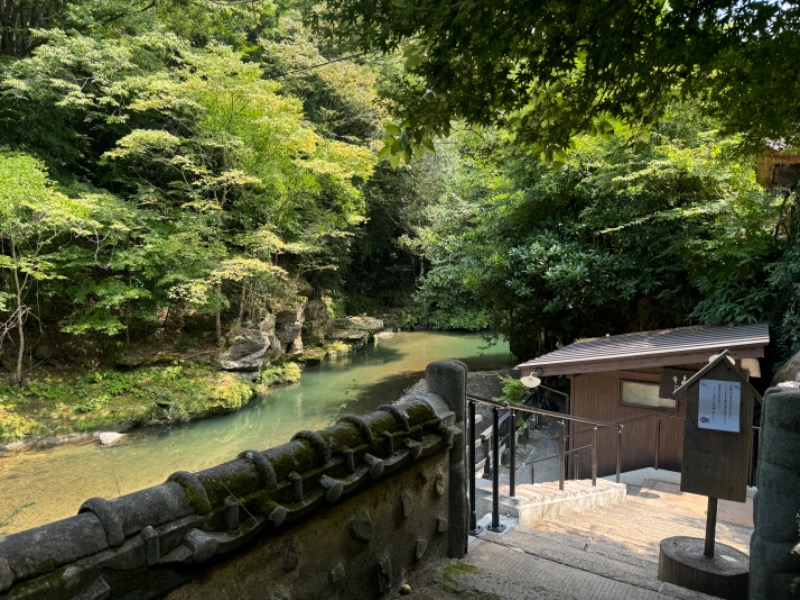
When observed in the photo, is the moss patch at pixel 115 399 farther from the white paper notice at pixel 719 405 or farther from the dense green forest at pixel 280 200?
the white paper notice at pixel 719 405

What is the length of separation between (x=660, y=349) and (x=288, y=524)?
6190 mm

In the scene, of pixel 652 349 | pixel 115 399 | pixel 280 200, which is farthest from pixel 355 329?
pixel 652 349

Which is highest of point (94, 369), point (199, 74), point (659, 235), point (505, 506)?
point (199, 74)

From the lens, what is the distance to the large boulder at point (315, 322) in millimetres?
19359

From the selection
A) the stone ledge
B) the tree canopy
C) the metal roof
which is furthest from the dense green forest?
the stone ledge

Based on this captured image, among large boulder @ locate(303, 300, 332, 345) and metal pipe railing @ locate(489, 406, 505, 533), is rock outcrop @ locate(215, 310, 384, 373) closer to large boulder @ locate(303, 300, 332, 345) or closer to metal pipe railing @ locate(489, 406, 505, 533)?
large boulder @ locate(303, 300, 332, 345)

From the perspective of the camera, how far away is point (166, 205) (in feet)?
45.0

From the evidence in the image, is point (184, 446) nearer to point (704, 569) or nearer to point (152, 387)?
point (152, 387)

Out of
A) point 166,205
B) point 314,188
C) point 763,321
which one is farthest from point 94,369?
point 763,321

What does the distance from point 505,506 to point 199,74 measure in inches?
524

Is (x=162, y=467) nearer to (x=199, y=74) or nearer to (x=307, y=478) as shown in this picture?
(x=307, y=478)

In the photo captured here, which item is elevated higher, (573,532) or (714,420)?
(714,420)

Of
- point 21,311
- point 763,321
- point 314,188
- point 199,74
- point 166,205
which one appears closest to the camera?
point 763,321

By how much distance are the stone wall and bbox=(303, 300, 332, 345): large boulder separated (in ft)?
54.5
